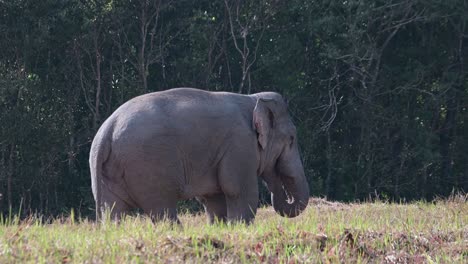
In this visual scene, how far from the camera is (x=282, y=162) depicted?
13523 mm

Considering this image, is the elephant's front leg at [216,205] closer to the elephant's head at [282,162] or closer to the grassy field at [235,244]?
the elephant's head at [282,162]

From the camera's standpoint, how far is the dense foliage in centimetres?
2262

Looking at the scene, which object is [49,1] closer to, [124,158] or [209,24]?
[209,24]

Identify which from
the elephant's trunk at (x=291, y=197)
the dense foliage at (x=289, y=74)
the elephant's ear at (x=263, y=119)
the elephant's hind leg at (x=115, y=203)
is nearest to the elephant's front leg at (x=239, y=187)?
the elephant's ear at (x=263, y=119)

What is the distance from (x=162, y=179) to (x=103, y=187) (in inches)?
26.8

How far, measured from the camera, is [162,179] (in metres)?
11.8

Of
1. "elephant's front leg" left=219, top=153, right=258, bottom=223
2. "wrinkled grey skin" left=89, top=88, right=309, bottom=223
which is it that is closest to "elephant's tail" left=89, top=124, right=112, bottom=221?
"wrinkled grey skin" left=89, top=88, right=309, bottom=223

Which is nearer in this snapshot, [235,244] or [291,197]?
[235,244]

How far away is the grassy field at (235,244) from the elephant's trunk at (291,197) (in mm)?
3807

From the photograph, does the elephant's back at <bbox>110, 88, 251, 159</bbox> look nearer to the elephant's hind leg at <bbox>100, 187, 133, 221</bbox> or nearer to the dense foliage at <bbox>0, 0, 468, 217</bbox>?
the elephant's hind leg at <bbox>100, 187, 133, 221</bbox>

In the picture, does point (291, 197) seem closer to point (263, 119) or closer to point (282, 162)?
point (282, 162)

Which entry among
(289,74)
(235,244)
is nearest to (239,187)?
(235,244)

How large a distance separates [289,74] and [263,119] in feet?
40.4

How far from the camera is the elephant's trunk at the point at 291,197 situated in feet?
44.3
